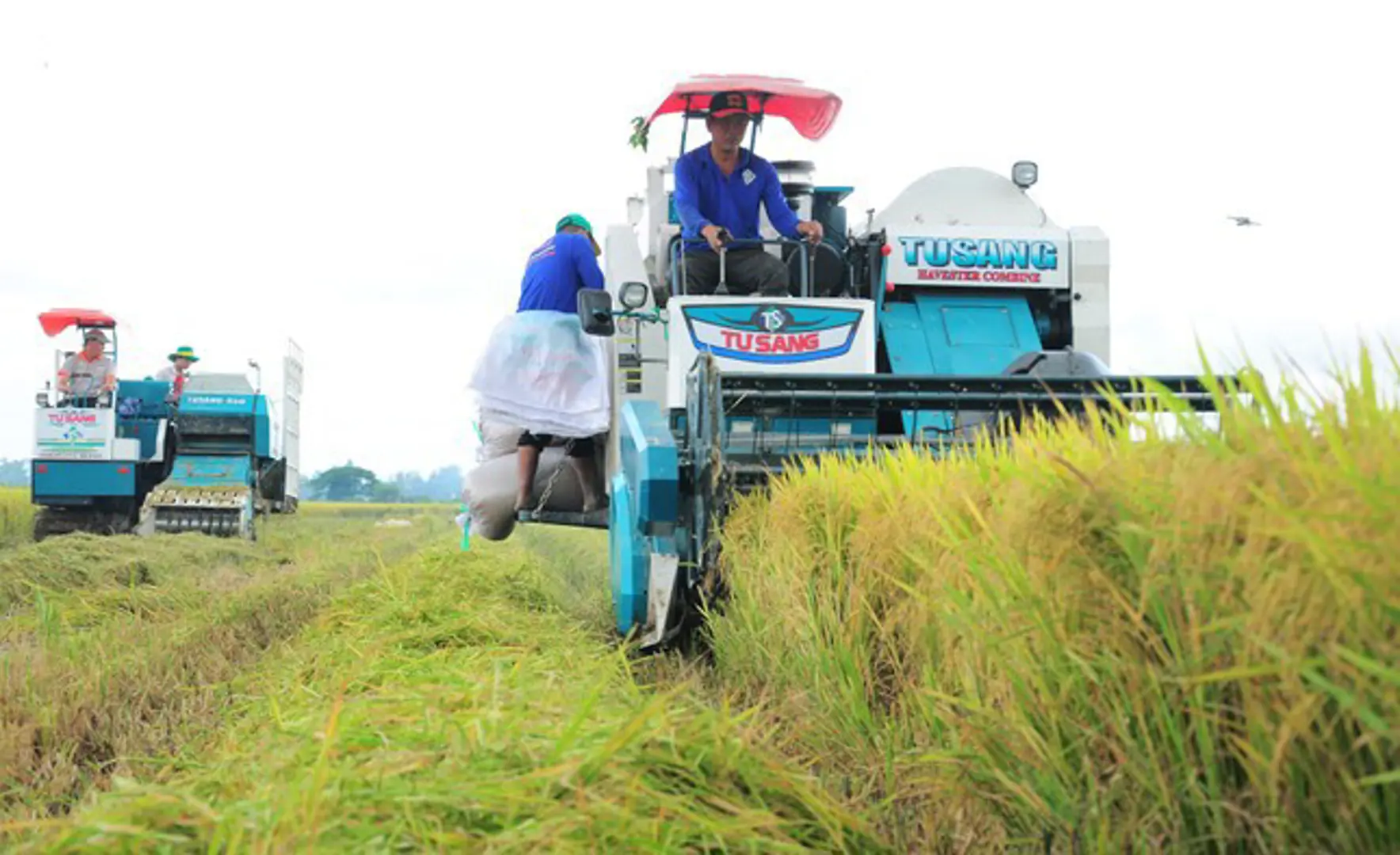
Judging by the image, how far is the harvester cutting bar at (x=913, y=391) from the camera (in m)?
5.00

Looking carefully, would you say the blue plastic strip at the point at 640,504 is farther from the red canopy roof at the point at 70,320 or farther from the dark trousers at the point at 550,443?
the red canopy roof at the point at 70,320

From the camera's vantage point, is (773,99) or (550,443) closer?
(773,99)

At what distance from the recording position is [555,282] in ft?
23.6

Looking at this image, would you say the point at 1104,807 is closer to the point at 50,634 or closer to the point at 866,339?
the point at 866,339

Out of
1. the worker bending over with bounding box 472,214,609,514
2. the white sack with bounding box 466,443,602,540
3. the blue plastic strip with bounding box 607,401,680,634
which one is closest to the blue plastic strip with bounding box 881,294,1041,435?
the worker bending over with bounding box 472,214,609,514

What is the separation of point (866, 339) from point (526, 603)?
219 cm

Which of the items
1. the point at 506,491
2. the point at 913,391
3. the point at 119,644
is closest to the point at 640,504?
the point at 913,391

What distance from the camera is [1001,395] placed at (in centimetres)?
496

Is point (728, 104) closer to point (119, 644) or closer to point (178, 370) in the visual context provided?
point (119, 644)

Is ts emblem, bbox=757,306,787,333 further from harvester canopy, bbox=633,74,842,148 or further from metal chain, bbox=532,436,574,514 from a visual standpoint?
metal chain, bbox=532,436,574,514

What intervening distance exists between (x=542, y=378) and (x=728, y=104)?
175 cm

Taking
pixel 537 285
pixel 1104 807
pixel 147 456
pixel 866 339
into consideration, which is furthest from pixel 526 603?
pixel 147 456

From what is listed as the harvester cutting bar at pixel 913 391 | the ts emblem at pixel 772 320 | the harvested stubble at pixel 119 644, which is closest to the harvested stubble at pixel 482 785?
the harvested stubble at pixel 119 644

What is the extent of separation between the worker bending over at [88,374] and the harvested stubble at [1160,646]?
15664 millimetres
